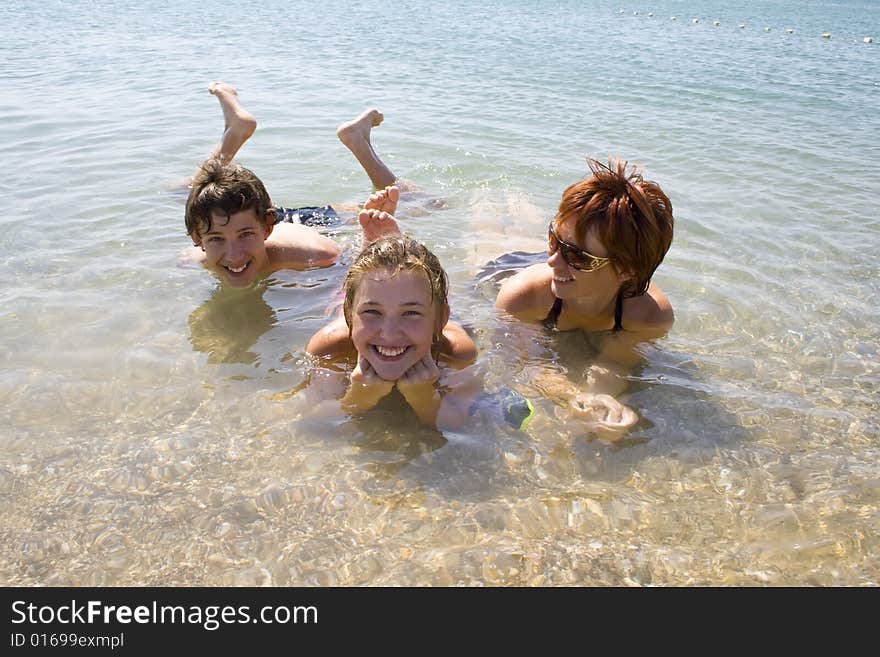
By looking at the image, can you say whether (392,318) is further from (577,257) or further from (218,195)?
(218,195)

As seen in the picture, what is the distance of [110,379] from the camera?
3959mm

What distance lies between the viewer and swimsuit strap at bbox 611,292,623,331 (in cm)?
431

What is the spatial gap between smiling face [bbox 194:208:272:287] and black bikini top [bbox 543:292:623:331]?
1.97 meters

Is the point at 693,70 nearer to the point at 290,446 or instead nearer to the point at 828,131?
the point at 828,131

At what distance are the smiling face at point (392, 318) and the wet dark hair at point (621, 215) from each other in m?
0.93

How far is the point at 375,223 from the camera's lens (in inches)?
177

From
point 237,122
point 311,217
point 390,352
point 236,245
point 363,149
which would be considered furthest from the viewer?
point 363,149

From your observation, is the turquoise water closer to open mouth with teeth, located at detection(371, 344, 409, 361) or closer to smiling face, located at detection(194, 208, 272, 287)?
smiling face, located at detection(194, 208, 272, 287)

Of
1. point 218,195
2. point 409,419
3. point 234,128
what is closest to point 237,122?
point 234,128

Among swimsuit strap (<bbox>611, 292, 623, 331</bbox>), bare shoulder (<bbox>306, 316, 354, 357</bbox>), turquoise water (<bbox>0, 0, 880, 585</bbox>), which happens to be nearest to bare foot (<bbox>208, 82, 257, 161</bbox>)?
turquoise water (<bbox>0, 0, 880, 585</bbox>)

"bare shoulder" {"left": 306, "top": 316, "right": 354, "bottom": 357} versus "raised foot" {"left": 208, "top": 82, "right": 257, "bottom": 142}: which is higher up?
"raised foot" {"left": 208, "top": 82, "right": 257, "bottom": 142}

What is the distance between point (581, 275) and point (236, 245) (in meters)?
2.25

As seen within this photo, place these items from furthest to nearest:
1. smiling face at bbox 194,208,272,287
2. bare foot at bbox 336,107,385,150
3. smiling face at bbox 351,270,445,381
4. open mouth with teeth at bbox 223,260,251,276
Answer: bare foot at bbox 336,107,385,150 < open mouth with teeth at bbox 223,260,251,276 < smiling face at bbox 194,208,272,287 < smiling face at bbox 351,270,445,381
